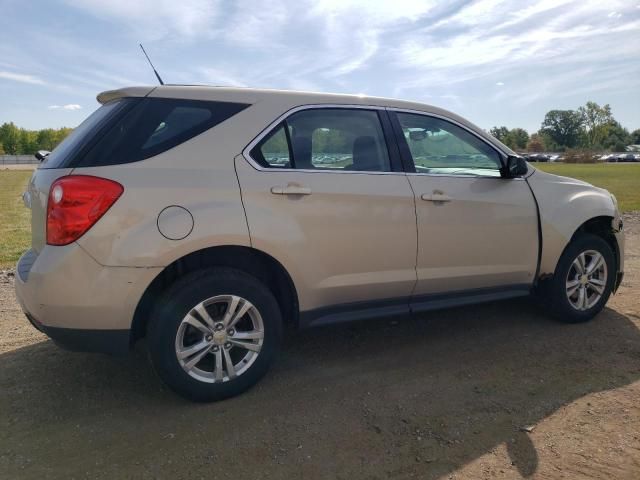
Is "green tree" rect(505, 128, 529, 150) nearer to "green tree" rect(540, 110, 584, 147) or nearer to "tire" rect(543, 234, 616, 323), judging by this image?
"green tree" rect(540, 110, 584, 147)

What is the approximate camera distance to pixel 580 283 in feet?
15.1

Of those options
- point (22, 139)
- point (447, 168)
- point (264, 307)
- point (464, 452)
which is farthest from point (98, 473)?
point (22, 139)

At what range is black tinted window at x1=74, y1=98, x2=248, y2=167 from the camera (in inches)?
118

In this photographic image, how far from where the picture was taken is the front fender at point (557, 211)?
4.32m

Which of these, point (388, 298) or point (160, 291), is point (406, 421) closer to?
point (388, 298)

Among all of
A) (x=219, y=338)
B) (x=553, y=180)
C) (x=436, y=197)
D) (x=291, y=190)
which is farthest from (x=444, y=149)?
(x=219, y=338)

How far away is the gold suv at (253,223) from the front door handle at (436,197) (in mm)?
10

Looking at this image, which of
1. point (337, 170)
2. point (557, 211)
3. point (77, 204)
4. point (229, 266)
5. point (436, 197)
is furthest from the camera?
point (557, 211)

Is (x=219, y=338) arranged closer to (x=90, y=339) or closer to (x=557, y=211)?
(x=90, y=339)

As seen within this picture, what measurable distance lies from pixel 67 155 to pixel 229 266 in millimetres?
1128

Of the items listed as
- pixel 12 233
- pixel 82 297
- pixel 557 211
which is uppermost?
pixel 557 211

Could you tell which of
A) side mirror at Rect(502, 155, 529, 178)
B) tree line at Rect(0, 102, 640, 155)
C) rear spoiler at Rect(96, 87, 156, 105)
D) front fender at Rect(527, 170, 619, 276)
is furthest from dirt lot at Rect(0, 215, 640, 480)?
tree line at Rect(0, 102, 640, 155)

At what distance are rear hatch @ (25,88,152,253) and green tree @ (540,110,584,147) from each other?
142337 mm

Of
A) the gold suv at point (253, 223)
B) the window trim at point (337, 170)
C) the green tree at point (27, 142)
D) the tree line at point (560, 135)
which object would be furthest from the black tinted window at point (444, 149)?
the green tree at point (27, 142)
